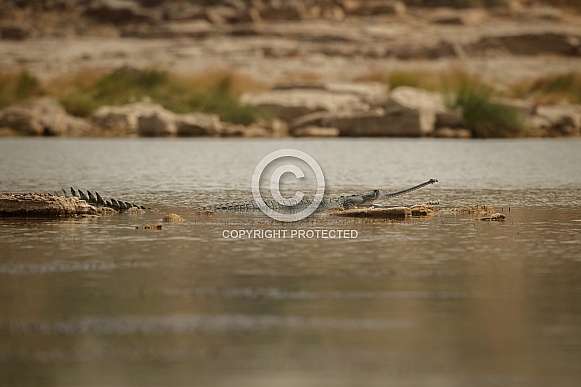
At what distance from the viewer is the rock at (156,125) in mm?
30859

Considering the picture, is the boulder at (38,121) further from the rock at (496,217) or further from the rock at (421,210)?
the rock at (496,217)

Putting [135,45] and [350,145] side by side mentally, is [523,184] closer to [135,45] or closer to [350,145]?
[350,145]

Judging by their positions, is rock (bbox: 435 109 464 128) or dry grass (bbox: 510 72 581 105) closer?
rock (bbox: 435 109 464 128)

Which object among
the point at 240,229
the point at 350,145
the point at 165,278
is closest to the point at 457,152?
the point at 350,145

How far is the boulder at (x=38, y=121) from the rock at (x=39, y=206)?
18593mm

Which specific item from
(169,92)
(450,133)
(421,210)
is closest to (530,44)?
(169,92)

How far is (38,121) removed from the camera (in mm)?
30797

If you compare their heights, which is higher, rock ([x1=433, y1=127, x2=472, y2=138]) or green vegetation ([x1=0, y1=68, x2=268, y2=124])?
green vegetation ([x1=0, y1=68, x2=268, y2=124])

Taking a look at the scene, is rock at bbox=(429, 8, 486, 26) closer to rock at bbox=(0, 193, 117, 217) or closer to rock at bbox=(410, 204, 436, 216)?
rock at bbox=(410, 204, 436, 216)

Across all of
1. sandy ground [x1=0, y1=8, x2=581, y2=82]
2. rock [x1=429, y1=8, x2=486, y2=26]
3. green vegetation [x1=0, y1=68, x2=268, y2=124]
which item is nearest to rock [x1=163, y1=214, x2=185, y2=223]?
green vegetation [x1=0, y1=68, x2=268, y2=124]

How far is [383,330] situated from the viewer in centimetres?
646

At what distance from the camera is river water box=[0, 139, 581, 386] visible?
18.5 feet

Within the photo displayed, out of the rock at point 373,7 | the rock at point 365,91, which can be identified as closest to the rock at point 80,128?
the rock at point 365,91

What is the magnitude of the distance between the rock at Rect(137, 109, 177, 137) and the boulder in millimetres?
1381
